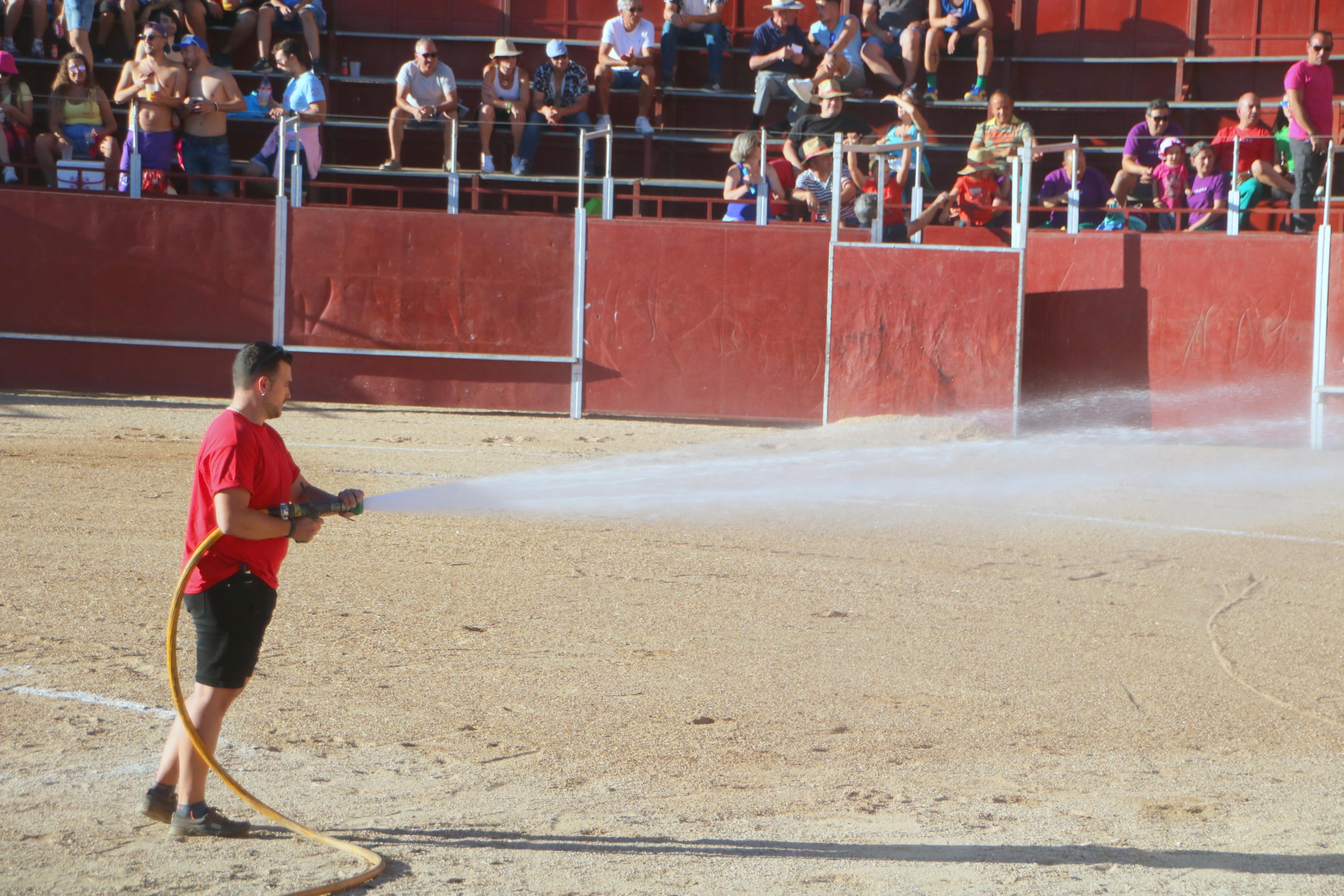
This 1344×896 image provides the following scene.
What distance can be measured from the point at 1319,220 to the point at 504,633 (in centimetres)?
1242

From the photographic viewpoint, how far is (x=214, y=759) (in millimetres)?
4645

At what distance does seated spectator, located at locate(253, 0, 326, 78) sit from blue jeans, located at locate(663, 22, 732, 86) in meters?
4.92

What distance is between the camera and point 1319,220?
15828 mm

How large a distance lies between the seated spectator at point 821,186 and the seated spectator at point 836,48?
2296mm

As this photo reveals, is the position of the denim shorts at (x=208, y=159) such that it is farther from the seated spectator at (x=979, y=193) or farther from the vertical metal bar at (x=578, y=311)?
the seated spectator at (x=979, y=193)

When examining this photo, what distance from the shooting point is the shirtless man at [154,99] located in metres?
16.3

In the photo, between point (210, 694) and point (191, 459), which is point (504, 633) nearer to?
point (210, 694)

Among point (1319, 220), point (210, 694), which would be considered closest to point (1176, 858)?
point (210, 694)

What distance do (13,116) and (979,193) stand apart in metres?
11.6

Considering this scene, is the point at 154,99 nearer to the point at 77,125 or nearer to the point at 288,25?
the point at 77,125

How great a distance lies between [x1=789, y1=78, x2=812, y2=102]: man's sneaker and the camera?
18.2 metres

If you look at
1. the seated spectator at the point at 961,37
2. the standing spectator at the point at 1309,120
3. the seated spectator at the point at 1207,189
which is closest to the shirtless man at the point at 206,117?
the seated spectator at the point at 961,37

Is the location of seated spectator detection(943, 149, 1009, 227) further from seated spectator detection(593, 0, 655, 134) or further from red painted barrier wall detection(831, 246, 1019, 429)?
seated spectator detection(593, 0, 655, 134)

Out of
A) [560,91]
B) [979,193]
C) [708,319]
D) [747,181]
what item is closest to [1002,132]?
[979,193]
